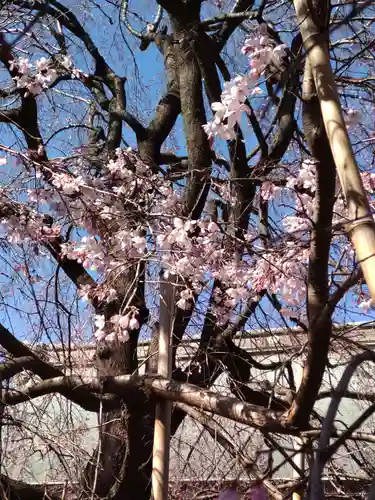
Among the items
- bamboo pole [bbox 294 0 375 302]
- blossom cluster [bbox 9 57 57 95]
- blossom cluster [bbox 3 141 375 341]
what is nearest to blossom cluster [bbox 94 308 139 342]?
blossom cluster [bbox 3 141 375 341]

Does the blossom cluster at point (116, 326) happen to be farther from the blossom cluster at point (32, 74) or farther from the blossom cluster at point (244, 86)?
the blossom cluster at point (32, 74)

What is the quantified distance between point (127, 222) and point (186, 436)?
1893 millimetres

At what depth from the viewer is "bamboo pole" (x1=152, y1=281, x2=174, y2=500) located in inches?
108

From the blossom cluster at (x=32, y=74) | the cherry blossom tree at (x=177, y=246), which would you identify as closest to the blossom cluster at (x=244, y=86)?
the cherry blossom tree at (x=177, y=246)

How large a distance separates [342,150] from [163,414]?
181cm

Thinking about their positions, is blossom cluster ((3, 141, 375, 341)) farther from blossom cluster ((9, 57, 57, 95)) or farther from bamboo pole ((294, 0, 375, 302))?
bamboo pole ((294, 0, 375, 302))

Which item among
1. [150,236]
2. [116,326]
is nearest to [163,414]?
[116,326]

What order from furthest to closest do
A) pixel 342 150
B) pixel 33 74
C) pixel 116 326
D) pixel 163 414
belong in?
pixel 33 74 < pixel 116 326 < pixel 163 414 < pixel 342 150

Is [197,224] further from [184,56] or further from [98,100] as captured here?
[98,100]

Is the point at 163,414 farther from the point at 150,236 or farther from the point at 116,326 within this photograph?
the point at 150,236

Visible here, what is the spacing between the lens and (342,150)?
5.02 feet

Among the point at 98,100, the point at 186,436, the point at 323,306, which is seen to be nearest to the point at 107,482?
the point at 186,436

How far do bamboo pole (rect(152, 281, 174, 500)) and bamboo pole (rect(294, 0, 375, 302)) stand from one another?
5.37 ft

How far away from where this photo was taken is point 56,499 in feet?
10.8
